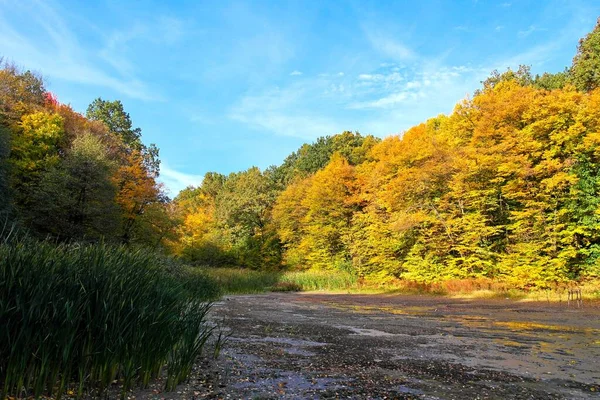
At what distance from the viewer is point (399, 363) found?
5.99m

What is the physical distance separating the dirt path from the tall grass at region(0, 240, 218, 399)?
0.55 meters

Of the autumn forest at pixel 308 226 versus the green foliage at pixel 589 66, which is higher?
the green foliage at pixel 589 66

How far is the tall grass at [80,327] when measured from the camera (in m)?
3.30

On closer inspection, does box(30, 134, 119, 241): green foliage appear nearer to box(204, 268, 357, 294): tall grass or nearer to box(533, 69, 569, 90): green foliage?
box(204, 268, 357, 294): tall grass

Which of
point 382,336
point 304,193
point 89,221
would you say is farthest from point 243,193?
point 382,336

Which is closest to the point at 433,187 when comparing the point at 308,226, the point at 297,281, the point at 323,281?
the point at 323,281

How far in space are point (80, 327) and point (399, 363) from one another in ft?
14.4

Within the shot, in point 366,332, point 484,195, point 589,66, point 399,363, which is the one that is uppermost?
point 589,66

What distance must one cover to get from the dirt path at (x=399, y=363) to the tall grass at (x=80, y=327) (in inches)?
21.7

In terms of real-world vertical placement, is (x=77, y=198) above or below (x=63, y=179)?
below

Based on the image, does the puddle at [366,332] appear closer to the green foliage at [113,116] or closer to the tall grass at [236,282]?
the tall grass at [236,282]

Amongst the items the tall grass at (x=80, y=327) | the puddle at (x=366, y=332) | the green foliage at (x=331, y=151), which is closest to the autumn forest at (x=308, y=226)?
the tall grass at (x=80, y=327)

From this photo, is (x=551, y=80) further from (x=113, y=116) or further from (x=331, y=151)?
(x=113, y=116)

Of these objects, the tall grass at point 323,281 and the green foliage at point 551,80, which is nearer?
the tall grass at point 323,281
